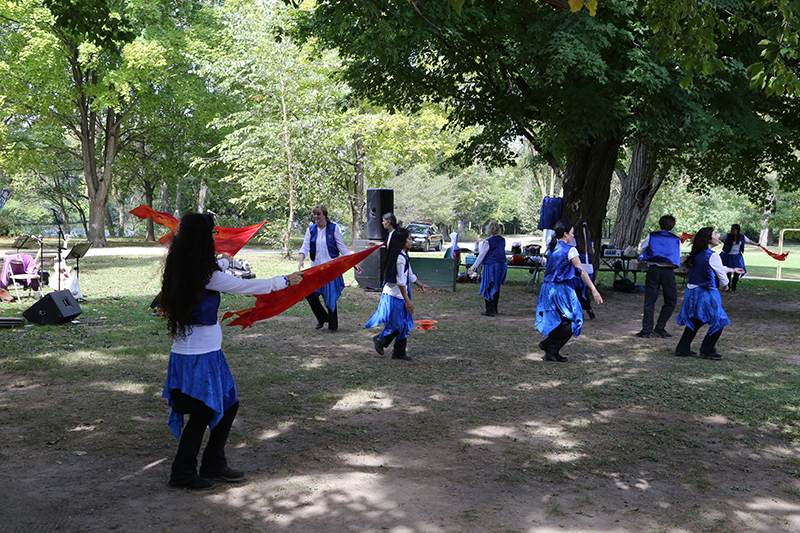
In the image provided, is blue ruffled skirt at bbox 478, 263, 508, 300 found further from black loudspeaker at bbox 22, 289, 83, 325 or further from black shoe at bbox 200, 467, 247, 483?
black shoe at bbox 200, 467, 247, 483

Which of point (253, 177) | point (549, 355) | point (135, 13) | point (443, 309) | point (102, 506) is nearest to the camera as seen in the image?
point (102, 506)

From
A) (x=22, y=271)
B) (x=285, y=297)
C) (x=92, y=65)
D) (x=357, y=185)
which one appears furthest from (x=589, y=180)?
(x=92, y=65)

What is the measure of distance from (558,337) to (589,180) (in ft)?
25.3

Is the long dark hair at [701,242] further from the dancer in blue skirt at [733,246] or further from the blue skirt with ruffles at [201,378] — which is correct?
the dancer in blue skirt at [733,246]

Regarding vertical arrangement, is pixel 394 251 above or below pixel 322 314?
above

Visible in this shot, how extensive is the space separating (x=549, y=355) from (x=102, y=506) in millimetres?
6041

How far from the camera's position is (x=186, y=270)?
13.6 ft

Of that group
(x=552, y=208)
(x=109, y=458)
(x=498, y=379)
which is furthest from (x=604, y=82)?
(x=109, y=458)

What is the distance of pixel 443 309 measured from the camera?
13.9 meters

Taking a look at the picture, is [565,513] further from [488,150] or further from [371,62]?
[488,150]

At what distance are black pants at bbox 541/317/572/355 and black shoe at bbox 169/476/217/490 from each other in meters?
5.36

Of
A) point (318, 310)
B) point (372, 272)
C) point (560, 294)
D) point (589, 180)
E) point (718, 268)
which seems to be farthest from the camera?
point (372, 272)

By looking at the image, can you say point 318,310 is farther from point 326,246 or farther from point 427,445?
point 427,445

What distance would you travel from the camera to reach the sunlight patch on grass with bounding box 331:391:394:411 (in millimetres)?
6448
